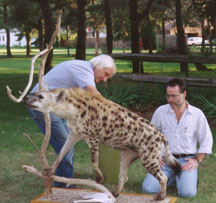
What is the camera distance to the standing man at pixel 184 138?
19.9 feet

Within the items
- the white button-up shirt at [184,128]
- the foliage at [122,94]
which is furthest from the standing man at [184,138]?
the foliage at [122,94]

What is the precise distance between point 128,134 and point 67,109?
679mm

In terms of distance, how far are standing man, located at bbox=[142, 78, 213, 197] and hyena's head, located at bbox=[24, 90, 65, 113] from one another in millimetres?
2318

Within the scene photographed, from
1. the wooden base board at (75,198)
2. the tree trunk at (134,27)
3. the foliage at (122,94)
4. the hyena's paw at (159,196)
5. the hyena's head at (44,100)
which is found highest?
the tree trunk at (134,27)

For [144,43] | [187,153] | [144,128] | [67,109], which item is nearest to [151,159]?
[144,128]

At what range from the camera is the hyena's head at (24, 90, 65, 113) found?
3.98 m

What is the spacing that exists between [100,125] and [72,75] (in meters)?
1.00

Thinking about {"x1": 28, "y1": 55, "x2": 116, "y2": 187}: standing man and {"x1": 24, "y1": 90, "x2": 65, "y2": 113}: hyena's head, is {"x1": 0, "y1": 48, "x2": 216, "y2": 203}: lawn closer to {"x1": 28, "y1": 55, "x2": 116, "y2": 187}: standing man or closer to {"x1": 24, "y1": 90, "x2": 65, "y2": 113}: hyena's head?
{"x1": 28, "y1": 55, "x2": 116, "y2": 187}: standing man

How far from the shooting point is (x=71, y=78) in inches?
204

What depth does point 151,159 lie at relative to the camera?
4613mm

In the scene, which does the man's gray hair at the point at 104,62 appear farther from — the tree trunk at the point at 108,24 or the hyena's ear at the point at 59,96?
the tree trunk at the point at 108,24

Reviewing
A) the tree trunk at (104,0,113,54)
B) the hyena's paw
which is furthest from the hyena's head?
the tree trunk at (104,0,113,54)

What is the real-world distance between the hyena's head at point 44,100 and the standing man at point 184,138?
2318mm

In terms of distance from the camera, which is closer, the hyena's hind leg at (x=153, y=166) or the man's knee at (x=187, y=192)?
the hyena's hind leg at (x=153, y=166)
